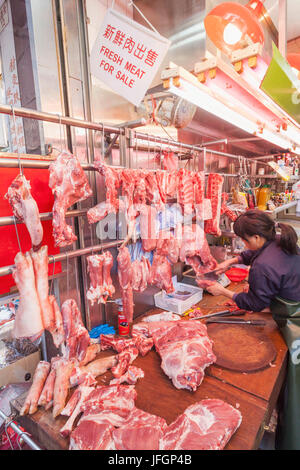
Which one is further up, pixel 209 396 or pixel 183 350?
pixel 183 350

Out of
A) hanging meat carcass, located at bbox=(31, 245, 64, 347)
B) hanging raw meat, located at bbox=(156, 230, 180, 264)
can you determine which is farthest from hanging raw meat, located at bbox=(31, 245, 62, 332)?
hanging raw meat, located at bbox=(156, 230, 180, 264)

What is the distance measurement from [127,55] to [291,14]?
5255 millimetres

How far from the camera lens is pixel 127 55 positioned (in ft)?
5.85

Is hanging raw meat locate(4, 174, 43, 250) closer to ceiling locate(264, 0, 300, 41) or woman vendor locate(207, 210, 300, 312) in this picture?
woman vendor locate(207, 210, 300, 312)

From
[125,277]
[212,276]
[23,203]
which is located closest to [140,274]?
[125,277]

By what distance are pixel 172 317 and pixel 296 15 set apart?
6296 millimetres

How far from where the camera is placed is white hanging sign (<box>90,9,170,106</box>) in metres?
1.72

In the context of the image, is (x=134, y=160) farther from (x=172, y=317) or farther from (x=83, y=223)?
(x=172, y=317)

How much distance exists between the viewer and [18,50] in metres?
2.10

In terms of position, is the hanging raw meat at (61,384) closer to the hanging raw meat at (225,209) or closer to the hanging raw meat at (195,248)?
the hanging raw meat at (195,248)

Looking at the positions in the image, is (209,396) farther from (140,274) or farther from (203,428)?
(140,274)

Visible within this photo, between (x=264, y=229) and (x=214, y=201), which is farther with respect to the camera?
(x=214, y=201)

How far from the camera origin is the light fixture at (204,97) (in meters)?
1.62

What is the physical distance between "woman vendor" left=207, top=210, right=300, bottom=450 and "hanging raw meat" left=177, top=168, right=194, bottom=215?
60cm
